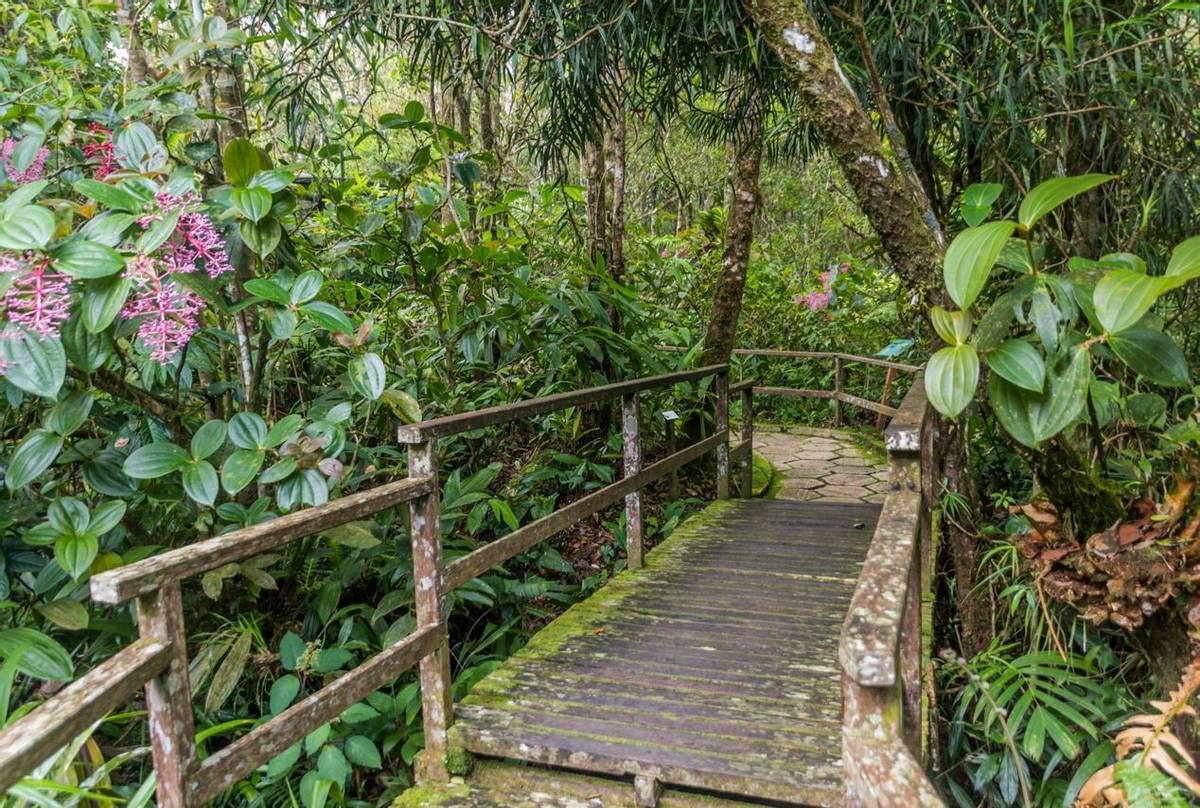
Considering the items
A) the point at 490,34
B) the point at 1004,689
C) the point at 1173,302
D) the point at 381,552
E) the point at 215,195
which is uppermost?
the point at 490,34

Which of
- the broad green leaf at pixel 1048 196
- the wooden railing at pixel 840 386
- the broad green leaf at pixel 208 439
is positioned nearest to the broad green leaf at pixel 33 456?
the broad green leaf at pixel 208 439

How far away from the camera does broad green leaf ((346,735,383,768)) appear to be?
234cm

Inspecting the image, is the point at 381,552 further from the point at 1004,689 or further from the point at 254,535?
the point at 1004,689

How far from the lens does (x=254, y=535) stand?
1600mm

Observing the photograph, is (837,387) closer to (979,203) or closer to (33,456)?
(979,203)

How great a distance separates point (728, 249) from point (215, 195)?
12.7 ft

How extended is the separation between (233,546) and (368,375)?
2.31 ft

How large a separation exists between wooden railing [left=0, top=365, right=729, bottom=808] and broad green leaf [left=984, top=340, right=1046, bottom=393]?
136 centimetres

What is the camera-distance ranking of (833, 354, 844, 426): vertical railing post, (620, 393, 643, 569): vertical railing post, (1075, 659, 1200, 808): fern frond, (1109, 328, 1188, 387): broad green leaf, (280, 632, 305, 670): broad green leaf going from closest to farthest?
(1075, 659, 1200, 808): fern frond, (1109, 328, 1188, 387): broad green leaf, (280, 632, 305, 670): broad green leaf, (620, 393, 643, 569): vertical railing post, (833, 354, 844, 426): vertical railing post

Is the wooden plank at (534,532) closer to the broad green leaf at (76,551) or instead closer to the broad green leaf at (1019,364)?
the broad green leaf at (76,551)

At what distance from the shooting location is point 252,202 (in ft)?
6.52

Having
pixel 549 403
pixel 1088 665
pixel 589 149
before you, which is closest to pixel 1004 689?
pixel 1088 665

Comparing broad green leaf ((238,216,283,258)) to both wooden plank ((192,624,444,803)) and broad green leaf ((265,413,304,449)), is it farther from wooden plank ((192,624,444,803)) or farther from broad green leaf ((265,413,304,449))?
wooden plank ((192,624,444,803))

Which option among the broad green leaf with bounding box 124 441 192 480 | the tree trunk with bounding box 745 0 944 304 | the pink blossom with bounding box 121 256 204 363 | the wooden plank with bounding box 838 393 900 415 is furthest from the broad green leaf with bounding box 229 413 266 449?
the wooden plank with bounding box 838 393 900 415
